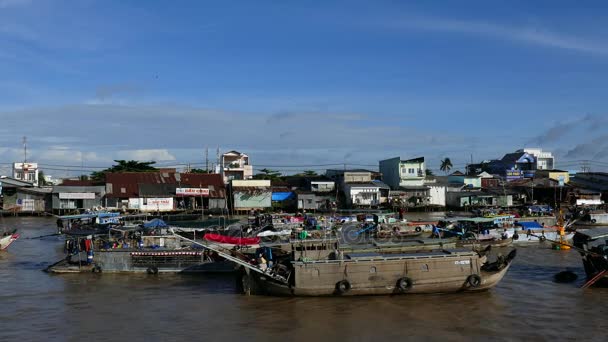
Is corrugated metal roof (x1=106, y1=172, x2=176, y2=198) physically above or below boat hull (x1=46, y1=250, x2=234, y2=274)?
above

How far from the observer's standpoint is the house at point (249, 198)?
56.2m

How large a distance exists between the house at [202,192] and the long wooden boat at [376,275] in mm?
36482

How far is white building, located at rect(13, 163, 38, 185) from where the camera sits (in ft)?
281

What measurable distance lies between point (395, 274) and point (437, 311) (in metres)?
1.85

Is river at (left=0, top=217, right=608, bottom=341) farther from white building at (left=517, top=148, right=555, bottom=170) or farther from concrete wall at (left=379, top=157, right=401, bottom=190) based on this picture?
white building at (left=517, top=148, right=555, bottom=170)

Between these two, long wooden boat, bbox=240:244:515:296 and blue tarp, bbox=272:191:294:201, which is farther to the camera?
blue tarp, bbox=272:191:294:201

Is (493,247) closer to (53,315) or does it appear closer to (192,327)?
(192,327)

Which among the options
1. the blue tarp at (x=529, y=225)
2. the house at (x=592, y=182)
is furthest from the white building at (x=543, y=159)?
the blue tarp at (x=529, y=225)

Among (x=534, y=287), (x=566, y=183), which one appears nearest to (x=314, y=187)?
(x=566, y=183)

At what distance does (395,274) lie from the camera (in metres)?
17.7

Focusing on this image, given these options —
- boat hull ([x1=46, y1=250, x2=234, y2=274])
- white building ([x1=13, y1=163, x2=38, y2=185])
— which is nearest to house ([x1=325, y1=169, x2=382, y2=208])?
boat hull ([x1=46, y1=250, x2=234, y2=274])

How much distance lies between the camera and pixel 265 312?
54.0 ft

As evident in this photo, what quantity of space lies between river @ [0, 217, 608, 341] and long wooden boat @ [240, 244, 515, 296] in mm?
307

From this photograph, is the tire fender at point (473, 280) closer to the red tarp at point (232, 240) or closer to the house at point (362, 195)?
the red tarp at point (232, 240)
